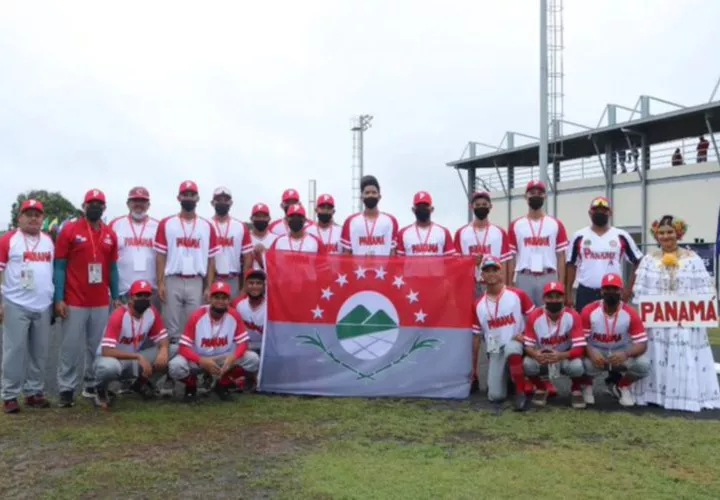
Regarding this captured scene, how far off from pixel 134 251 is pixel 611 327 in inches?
205

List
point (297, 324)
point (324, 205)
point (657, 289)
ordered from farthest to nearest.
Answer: point (324, 205)
point (297, 324)
point (657, 289)

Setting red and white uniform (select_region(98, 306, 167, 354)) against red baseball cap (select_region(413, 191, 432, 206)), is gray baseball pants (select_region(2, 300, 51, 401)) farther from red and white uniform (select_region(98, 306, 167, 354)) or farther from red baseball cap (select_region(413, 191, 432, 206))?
red baseball cap (select_region(413, 191, 432, 206))

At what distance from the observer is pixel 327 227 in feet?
29.5

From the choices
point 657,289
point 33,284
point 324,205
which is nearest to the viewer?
point 33,284

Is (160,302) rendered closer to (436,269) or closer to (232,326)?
(232,326)

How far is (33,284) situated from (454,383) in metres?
4.42

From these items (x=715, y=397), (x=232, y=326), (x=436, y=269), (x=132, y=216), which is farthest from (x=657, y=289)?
(x=132, y=216)

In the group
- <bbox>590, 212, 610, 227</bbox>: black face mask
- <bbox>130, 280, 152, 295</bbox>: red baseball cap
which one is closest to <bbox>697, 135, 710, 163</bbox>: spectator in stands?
<bbox>590, 212, 610, 227</bbox>: black face mask

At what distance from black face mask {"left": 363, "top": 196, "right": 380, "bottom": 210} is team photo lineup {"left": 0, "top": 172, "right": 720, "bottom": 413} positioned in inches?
0.6

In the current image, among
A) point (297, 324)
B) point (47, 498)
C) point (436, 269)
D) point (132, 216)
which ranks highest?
point (132, 216)

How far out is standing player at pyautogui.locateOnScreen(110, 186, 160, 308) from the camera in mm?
7922

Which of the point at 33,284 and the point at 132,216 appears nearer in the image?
the point at 33,284

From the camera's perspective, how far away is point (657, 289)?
740 centimetres

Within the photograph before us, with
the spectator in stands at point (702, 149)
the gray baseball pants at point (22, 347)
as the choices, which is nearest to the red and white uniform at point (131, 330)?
the gray baseball pants at point (22, 347)
